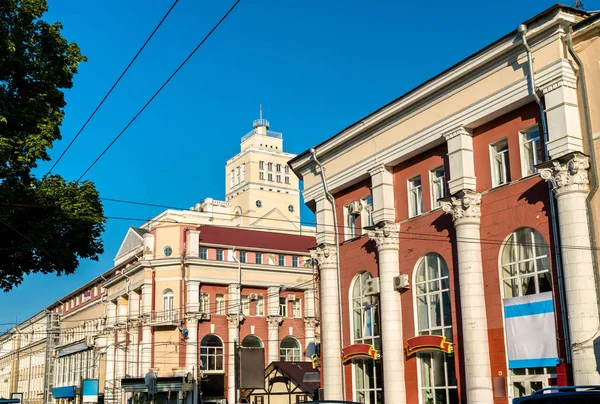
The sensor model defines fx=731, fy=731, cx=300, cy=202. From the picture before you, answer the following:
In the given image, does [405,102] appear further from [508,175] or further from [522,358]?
[522,358]

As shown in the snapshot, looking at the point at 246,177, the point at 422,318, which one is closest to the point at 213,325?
the point at 422,318

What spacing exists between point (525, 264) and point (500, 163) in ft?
11.0

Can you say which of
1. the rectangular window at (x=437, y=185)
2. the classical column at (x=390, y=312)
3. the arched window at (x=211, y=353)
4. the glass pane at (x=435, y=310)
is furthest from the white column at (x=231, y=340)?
the rectangular window at (x=437, y=185)

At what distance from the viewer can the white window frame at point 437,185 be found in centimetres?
2409

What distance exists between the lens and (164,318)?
52.0 meters

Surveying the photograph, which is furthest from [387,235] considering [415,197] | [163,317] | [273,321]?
[273,321]

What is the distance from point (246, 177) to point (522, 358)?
3263 inches

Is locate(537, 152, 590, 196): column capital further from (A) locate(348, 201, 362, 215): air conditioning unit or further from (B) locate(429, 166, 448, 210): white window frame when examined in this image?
(A) locate(348, 201, 362, 215): air conditioning unit

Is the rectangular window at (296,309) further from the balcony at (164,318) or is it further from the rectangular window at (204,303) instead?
the balcony at (164,318)

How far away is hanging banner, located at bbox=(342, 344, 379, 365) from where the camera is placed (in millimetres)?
25984

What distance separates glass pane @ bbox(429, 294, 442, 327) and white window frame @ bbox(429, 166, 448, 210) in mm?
3004

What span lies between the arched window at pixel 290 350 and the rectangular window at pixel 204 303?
21.4ft

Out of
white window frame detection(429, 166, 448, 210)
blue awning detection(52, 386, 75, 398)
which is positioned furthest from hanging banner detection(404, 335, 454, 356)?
blue awning detection(52, 386, 75, 398)

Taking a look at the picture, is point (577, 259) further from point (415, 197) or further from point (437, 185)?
point (415, 197)
